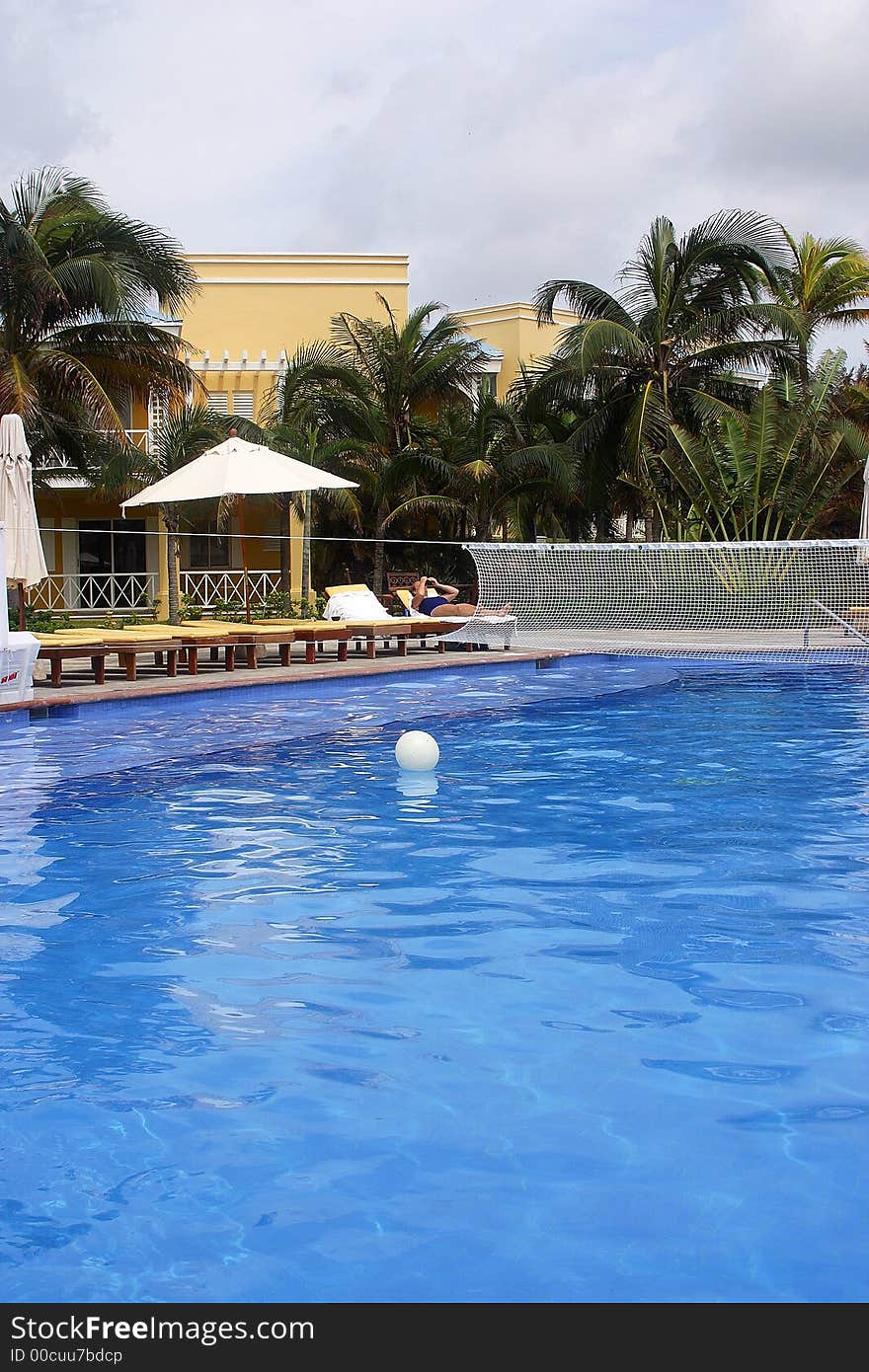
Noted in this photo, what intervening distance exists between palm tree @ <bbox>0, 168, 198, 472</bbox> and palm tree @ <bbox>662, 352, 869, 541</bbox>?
931 centimetres

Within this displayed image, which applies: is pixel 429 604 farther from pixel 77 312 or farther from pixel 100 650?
pixel 100 650

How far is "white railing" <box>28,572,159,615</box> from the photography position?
2647 cm

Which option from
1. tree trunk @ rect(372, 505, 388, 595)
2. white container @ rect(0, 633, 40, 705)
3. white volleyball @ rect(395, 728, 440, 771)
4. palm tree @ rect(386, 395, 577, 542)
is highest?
palm tree @ rect(386, 395, 577, 542)

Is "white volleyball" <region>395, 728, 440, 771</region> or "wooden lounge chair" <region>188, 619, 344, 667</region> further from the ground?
"wooden lounge chair" <region>188, 619, 344, 667</region>

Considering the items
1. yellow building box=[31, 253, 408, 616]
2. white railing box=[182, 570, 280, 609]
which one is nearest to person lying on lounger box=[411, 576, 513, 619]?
white railing box=[182, 570, 280, 609]

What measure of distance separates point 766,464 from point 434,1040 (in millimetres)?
20491

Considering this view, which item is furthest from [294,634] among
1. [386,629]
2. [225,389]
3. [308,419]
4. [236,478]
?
[225,389]

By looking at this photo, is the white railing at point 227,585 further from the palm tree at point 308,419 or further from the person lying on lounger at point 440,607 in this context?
the person lying on lounger at point 440,607

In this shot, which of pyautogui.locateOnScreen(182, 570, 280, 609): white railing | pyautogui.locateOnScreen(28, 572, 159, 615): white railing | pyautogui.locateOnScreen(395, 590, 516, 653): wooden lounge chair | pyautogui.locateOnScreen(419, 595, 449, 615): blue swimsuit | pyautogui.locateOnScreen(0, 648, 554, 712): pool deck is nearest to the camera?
pyautogui.locateOnScreen(0, 648, 554, 712): pool deck

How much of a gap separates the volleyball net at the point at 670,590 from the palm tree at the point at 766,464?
1.54 metres

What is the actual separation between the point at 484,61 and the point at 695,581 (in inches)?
383

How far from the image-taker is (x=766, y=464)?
23641 millimetres

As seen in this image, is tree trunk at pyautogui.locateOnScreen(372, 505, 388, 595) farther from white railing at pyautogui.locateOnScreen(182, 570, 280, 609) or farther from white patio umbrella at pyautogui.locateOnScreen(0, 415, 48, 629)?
white patio umbrella at pyautogui.locateOnScreen(0, 415, 48, 629)

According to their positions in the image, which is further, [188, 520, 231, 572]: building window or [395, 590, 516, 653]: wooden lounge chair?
[188, 520, 231, 572]: building window
